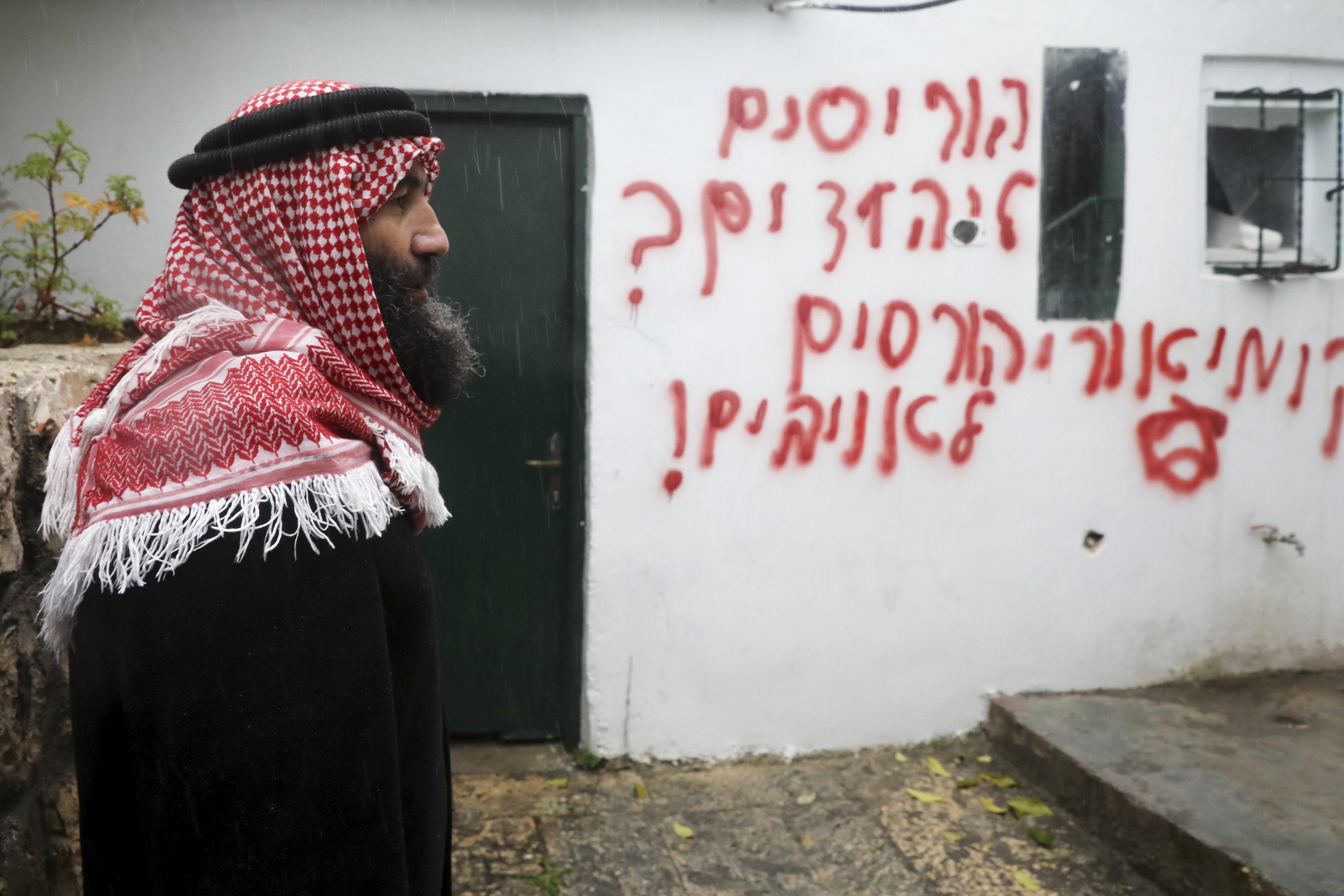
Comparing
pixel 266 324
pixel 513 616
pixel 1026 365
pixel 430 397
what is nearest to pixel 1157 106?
pixel 1026 365

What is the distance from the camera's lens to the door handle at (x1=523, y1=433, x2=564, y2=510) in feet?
13.0

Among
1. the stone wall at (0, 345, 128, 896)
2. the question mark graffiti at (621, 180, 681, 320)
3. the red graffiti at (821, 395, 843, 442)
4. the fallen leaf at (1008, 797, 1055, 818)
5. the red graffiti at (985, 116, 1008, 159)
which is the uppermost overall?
the red graffiti at (985, 116, 1008, 159)

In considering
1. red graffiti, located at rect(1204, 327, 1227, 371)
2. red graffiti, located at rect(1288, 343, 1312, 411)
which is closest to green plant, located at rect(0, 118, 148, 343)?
red graffiti, located at rect(1204, 327, 1227, 371)

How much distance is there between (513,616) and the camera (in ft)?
13.2

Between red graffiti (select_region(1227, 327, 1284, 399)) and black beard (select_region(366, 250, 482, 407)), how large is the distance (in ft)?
12.1

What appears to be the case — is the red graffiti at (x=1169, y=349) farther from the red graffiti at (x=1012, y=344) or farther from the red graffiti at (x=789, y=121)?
the red graffiti at (x=789, y=121)

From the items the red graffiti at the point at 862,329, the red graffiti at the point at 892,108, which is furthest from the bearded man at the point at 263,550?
the red graffiti at the point at 892,108

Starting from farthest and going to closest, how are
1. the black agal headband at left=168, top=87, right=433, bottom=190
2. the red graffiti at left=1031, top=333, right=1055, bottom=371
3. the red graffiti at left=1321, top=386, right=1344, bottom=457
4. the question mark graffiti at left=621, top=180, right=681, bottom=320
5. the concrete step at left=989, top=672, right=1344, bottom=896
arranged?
the red graffiti at left=1321, top=386, right=1344, bottom=457
the red graffiti at left=1031, top=333, right=1055, bottom=371
the question mark graffiti at left=621, top=180, right=681, bottom=320
the concrete step at left=989, top=672, right=1344, bottom=896
the black agal headband at left=168, top=87, right=433, bottom=190

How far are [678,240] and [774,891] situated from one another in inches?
87.7

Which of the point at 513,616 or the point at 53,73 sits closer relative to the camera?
the point at 53,73

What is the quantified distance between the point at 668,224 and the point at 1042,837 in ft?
8.09

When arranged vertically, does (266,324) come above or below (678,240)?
below

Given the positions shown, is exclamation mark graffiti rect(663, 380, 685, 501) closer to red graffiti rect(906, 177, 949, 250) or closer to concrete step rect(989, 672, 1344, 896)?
red graffiti rect(906, 177, 949, 250)

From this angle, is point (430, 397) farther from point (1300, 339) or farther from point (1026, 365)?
point (1300, 339)
